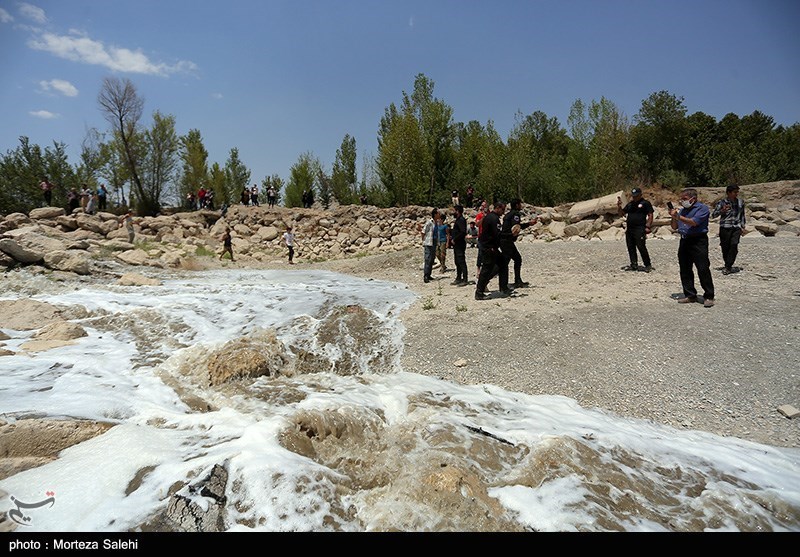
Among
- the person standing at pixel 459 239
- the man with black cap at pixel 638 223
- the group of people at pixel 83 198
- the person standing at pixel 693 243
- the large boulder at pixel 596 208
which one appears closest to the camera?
the person standing at pixel 693 243

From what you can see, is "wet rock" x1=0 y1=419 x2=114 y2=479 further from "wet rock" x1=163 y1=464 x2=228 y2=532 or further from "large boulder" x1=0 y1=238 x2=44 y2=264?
"large boulder" x1=0 y1=238 x2=44 y2=264

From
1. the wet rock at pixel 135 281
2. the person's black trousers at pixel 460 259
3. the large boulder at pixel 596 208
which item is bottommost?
the wet rock at pixel 135 281

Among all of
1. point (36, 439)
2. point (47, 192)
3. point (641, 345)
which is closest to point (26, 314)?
point (36, 439)

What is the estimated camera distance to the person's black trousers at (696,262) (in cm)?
659

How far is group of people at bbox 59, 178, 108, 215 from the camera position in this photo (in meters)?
23.2

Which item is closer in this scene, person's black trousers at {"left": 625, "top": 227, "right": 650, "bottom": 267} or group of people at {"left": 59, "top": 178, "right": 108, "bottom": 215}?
person's black trousers at {"left": 625, "top": 227, "right": 650, "bottom": 267}

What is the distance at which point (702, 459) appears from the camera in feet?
11.6

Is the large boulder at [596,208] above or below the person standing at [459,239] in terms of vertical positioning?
above

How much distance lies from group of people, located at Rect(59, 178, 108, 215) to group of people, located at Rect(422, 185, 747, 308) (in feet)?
73.2

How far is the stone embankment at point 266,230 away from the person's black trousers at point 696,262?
813cm

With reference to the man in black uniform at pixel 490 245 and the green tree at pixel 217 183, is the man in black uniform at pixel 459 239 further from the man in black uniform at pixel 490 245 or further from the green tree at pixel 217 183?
the green tree at pixel 217 183

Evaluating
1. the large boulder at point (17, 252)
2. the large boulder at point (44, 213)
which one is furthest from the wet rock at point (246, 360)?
the large boulder at point (44, 213)

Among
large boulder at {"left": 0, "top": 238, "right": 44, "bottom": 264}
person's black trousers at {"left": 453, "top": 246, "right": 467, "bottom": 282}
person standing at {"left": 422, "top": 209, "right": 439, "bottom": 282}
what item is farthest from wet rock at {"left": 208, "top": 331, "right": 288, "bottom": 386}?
large boulder at {"left": 0, "top": 238, "right": 44, "bottom": 264}

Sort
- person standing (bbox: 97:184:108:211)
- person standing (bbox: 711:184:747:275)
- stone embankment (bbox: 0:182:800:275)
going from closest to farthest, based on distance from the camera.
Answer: person standing (bbox: 711:184:747:275) < stone embankment (bbox: 0:182:800:275) < person standing (bbox: 97:184:108:211)
